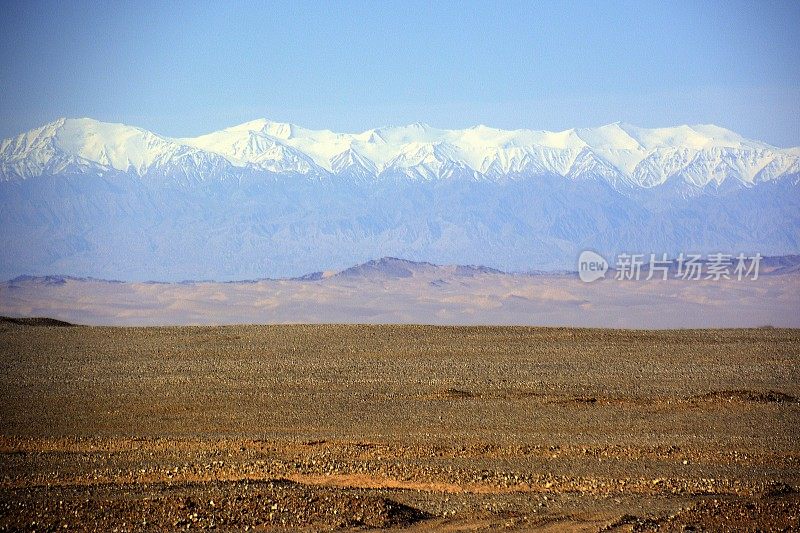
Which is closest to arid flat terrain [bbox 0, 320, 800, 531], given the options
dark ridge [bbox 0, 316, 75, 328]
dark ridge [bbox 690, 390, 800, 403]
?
dark ridge [bbox 690, 390, 800, 403]

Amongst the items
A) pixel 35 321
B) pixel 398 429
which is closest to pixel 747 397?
pixel 398 429

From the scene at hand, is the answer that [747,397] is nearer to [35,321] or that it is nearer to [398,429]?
[398,429]

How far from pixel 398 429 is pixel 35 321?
72.8 ft

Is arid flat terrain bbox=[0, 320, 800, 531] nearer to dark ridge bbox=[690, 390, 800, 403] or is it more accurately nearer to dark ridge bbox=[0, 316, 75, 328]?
dark ridge bbox=[690, 390, 800, 403]

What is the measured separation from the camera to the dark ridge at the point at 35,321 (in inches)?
1353

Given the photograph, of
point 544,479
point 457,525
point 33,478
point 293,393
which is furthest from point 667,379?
point 33,478

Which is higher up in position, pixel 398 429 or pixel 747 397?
pixel 747 397

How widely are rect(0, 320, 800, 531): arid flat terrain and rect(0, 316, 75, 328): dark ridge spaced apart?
2.54m

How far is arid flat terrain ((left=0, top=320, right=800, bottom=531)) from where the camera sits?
37.9ft

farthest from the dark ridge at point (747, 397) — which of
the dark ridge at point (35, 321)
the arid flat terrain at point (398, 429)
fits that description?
the dark ridge at point (35, 321)

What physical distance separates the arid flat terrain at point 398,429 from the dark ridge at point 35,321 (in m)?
2.54

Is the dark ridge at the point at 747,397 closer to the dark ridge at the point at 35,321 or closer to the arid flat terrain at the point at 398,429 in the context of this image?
the arid flat terrain at the point at 398,429

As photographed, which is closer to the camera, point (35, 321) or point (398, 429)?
point (398, 429)

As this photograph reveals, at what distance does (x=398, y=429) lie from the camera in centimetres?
1772
